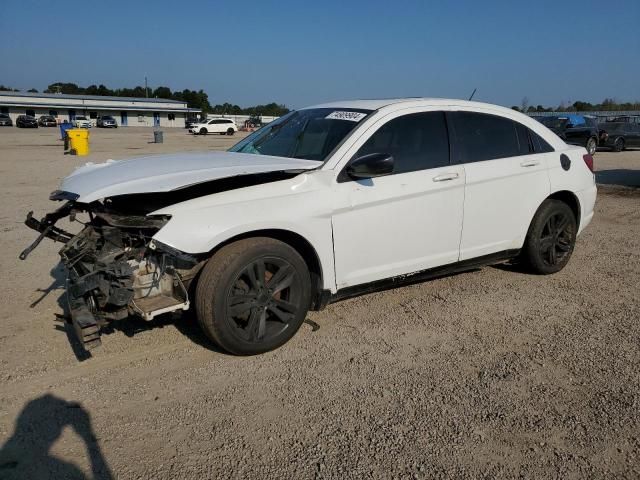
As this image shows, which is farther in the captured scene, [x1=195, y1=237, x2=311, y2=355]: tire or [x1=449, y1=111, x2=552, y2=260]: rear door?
[x1=449, y1=111, x2=552, y2=260]: rear door

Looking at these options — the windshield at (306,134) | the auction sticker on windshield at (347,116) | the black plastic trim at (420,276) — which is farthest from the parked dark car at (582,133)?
the auction sticker on windshield at (347,116)

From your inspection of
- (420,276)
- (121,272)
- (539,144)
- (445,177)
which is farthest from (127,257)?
(539,144)

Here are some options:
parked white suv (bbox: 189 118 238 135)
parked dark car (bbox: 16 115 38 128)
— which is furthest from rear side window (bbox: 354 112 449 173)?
parked dark car (bbox: 16 115 38 128)

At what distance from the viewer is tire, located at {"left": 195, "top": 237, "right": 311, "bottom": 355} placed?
334 cm

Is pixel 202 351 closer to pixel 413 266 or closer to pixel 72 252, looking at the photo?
pixel 72 252

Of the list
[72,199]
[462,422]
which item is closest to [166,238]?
[72,199]

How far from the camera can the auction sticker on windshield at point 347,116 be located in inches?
165

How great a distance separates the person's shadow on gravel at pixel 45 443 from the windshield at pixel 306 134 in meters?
2.39

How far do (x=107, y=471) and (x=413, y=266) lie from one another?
264 cm

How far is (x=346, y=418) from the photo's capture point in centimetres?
292

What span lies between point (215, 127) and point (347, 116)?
47432mm

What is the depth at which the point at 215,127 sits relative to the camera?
49594mm

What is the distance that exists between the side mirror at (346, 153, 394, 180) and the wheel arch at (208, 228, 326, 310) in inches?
24.8

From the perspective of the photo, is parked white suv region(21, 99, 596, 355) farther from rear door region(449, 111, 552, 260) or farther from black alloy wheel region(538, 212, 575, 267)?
black alloy wheel region(538, 212, 575, 267)
